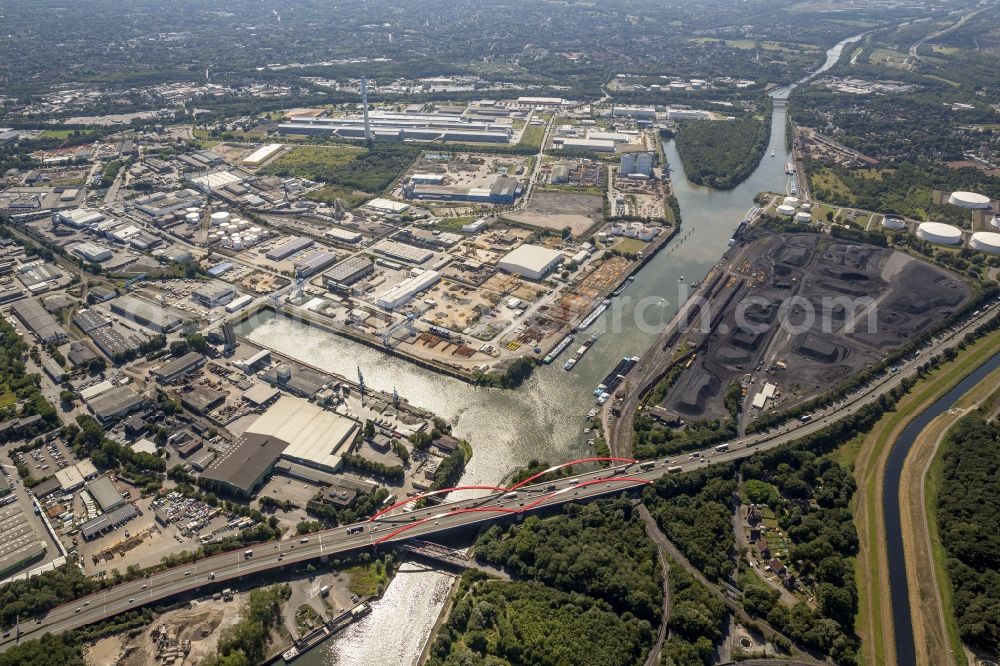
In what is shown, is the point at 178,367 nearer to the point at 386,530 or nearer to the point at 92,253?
the point at 386,530

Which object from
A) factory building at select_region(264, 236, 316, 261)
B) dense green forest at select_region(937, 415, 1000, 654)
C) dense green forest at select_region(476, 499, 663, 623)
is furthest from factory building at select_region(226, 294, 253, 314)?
dense green forest at select_region(937, 415, 1000, 654)

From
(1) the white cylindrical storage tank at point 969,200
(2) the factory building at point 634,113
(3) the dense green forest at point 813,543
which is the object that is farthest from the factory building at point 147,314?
(1) the white cylindrical storage tank at point 969,200

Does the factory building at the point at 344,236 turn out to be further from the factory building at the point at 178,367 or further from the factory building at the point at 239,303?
the factory building at the point at 178,367

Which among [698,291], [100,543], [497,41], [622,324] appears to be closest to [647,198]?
[698,291]

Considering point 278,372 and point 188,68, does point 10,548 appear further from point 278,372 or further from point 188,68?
point 188,68

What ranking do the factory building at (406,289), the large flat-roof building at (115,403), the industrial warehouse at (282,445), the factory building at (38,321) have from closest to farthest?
the industrial warehouse at (282,445), the large flat-roof building at (115,403), the factory building at (38,321), the factory building at (406,289)

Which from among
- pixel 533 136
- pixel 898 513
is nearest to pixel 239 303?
pixel 898 513

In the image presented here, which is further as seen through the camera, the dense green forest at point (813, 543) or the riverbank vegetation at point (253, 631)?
the dense green forest at point (813, 543)

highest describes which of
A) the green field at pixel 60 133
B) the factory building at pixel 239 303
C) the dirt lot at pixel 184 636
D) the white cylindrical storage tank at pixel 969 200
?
the white cylindrical storage tank at pixel 969 200
